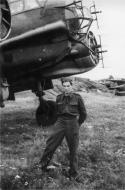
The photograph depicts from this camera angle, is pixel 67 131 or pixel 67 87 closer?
pixel 67 131

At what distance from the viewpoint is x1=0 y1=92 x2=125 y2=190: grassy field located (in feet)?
21.5

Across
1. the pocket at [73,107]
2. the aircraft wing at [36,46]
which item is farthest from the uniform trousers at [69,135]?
the aircraft wing at [36,46]

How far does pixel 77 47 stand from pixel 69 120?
3.26 metres

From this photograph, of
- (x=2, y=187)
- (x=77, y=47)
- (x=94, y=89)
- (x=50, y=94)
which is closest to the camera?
(x=2, y=187)

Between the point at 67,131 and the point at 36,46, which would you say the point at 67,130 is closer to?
the point at 67,131

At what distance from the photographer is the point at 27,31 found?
8.98 meters

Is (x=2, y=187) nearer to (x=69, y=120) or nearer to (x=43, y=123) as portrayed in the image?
(x=69, y=120)

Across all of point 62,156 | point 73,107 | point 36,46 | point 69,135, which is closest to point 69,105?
point 73,107

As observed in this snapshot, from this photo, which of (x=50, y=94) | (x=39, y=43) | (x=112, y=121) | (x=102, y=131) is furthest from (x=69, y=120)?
(x=50, y=94)

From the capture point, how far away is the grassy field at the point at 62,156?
258 inches

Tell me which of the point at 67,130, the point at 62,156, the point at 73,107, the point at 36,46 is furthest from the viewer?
the point at 36,46

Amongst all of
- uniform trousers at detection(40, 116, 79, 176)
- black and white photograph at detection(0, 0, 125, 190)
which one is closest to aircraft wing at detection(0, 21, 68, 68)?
black and white photograph at detection(0, 0, 125, 190)

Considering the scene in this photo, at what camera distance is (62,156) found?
7934mm

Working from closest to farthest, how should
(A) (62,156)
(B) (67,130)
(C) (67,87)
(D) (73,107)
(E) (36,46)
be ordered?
(B) (67,130), (D) (73,107), (C) (67,87), (A) (62,156), (E) (36,46)
